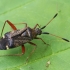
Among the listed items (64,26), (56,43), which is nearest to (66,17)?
(64,26)

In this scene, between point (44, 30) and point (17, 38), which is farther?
point (44, 30)

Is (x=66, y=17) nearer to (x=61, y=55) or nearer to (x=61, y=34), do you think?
(x=61, y=34)

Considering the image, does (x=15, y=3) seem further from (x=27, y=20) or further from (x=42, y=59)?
(x=42, y=59)

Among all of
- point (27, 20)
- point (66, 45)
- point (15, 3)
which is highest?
point (15, 3)

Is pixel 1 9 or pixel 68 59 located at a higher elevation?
pixel 1 9

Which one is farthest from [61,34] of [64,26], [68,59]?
[68,59]

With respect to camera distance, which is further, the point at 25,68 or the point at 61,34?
the point at 61,34
